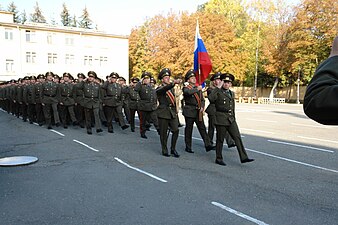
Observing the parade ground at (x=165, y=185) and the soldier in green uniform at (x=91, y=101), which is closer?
the parade ground at (x=165, y=185)

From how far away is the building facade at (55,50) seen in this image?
4569 centimetres

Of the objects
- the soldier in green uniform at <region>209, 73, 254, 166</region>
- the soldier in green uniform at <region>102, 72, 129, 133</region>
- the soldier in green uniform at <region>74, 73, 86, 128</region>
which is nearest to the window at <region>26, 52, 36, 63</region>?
the soldier in green uniform at <region>74, 73, 86, 128</region>

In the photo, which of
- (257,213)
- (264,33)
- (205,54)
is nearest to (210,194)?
(257,213)

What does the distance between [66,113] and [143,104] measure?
12.8 feet

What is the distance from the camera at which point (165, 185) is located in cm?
561

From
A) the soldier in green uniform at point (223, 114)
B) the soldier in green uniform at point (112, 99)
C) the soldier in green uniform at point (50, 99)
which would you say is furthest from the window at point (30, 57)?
the soldier in green uniform at point (223, 114)

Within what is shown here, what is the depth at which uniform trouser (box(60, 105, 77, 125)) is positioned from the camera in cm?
1330

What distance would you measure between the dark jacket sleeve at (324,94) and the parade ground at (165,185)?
A: 10.5 feet

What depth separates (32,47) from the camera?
47.3m

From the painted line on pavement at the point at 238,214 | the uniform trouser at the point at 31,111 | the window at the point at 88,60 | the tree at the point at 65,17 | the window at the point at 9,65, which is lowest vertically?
the painted line on pavement at the point at 238,214

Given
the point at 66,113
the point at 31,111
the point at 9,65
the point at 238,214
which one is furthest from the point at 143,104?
the point at 9,65

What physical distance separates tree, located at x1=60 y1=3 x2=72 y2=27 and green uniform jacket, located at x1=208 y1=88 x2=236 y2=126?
83522mm

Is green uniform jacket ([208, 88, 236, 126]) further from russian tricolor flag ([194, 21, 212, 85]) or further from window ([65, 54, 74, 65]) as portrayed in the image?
window ([65, 54, 74, 65])

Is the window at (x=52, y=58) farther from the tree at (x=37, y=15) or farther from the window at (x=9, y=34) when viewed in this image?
the tree at (x=37, y=15)
